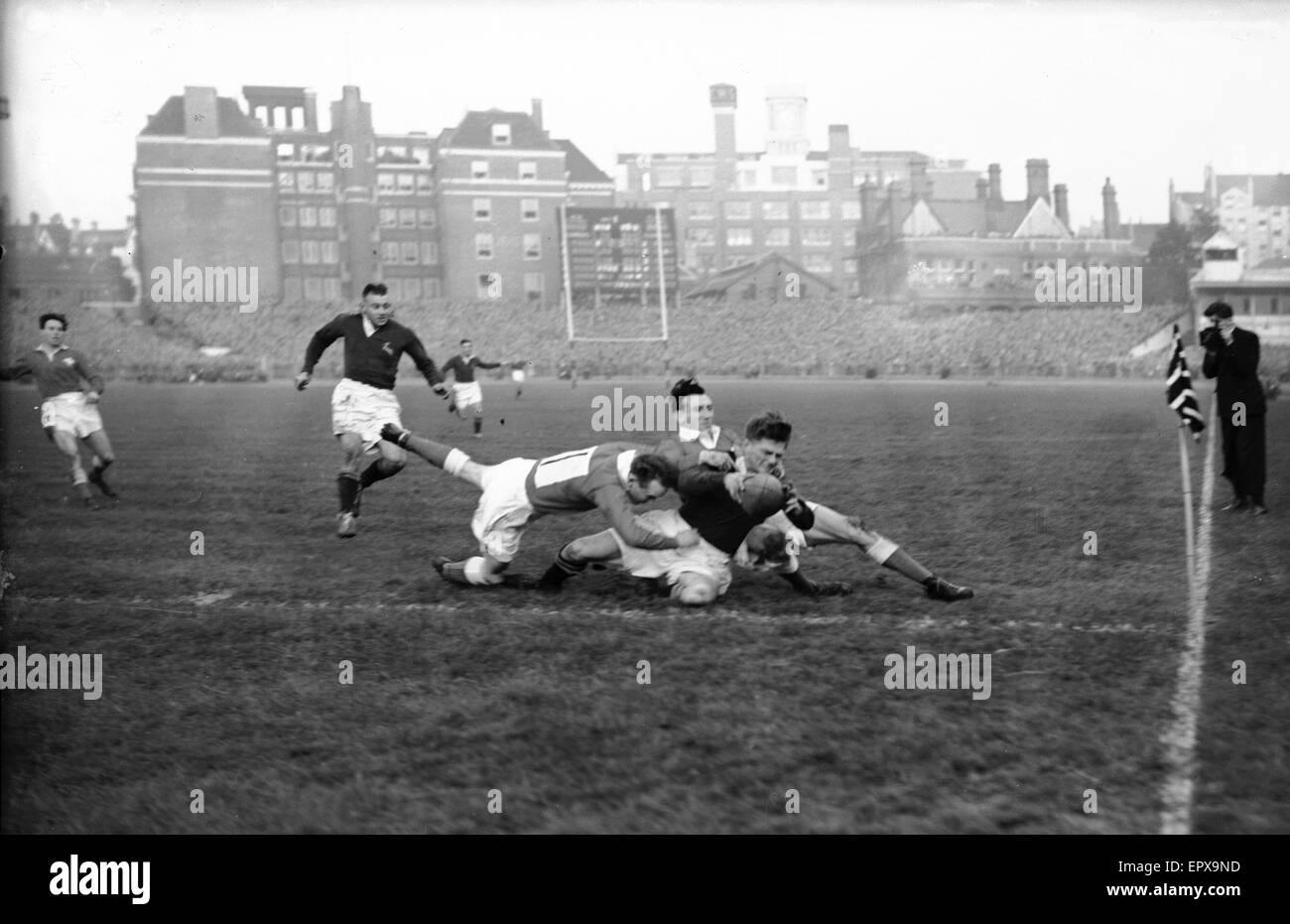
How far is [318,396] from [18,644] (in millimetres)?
12851

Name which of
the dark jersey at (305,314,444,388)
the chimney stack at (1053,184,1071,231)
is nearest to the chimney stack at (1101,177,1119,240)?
the chimney stack at (1053,184,1071,231)

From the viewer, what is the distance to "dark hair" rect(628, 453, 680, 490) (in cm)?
554

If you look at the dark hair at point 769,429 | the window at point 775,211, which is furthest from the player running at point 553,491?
the window at point 775,211

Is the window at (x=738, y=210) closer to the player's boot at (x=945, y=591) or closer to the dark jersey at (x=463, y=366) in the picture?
the dark jersey at (x=463, y=366)

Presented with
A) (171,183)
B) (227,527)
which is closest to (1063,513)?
(227,527)

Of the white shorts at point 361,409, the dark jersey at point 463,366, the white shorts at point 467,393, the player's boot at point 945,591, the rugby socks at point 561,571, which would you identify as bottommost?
the player's boot at point 945,591

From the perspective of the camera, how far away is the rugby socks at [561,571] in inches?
236

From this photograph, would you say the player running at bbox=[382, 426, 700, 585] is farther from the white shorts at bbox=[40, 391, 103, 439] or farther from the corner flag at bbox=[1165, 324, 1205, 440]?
the corner flag at bbox=[1165, 324, 1205, 440]

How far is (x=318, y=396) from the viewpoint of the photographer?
701 inches

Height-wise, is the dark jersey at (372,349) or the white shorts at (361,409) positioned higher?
the dark jersey at (372,349)

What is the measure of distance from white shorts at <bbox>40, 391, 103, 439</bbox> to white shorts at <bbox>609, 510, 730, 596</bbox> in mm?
5116

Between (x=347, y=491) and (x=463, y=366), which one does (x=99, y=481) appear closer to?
(x=347, y=491)

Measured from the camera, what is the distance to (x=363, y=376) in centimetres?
821

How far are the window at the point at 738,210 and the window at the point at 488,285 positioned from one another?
245 centimetres
